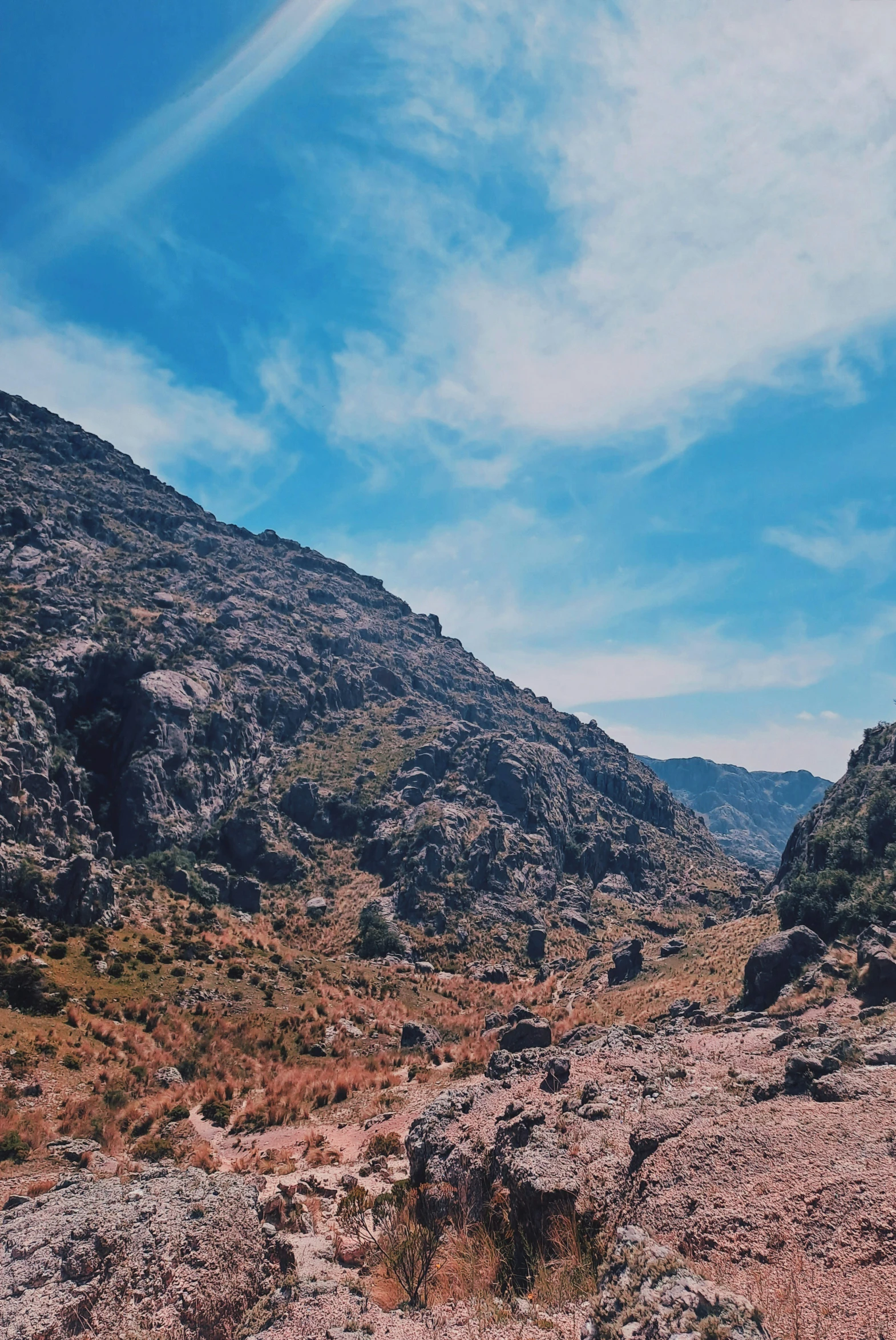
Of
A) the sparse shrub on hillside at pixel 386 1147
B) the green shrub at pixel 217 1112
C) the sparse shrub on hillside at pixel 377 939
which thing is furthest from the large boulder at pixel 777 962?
the sparse shrub on hillside at pixel 377 939

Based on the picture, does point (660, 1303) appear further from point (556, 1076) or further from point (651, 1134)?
point (556, 1076)

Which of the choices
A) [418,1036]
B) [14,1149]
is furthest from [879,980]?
[14,1149]

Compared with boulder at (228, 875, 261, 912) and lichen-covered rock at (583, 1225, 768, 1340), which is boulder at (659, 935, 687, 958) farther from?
lichen-covered rock at (583, 1225, 768, 1340)

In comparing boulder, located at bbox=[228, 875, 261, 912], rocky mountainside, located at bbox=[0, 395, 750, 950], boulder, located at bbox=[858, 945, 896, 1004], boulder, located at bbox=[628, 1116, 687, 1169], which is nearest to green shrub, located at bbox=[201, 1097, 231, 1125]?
boulder, located at bbox=[628, 1116, 687, 1169]

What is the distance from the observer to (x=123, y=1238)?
8.64m

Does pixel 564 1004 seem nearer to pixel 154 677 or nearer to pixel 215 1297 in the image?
pixel 215 1297

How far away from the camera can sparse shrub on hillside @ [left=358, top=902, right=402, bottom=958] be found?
63.9m

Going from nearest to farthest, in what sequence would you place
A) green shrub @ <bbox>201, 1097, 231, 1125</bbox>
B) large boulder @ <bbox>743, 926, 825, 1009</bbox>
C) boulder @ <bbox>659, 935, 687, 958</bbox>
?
green shrub @ <bbox>201, 1097, 231, 1125</bbox> < large boulder @ <bbox>743, 926, 825, 1009</bbox> < boulder @ <bbox>659, 935, 687, 958</bbox>

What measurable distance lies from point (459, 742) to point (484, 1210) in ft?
360

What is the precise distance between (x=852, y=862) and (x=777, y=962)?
1849 centimetres

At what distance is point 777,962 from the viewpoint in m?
30.2

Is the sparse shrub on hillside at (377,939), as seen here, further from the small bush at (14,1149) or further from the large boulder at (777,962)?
the small bush at (14,1149)

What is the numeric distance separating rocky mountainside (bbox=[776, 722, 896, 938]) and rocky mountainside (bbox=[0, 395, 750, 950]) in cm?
4272

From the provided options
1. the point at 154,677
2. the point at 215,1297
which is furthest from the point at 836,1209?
the point at 154,677
